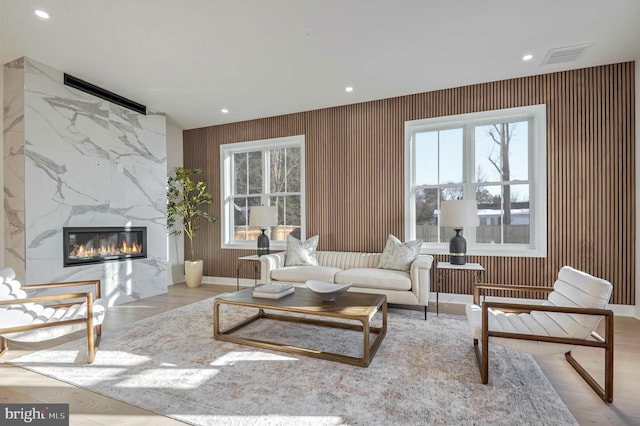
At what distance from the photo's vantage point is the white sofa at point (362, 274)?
11.7 feet

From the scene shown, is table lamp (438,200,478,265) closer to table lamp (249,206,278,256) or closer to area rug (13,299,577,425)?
area rug (13,299,577,425)

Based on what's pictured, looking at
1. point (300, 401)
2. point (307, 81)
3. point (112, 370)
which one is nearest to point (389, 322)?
point (300, 401)

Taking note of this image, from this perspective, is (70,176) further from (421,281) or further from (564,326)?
(564,326)

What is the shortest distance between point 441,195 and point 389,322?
2.09 m

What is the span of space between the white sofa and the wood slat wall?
1.29 feet

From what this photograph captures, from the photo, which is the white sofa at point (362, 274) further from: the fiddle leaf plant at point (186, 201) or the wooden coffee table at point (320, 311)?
the fiddle leaf plant at point (186, 201)

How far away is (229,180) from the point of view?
589 centimetres

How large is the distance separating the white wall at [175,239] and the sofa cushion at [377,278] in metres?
3.49

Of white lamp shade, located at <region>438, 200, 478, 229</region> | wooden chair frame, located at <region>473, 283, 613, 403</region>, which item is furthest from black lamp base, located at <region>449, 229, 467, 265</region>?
wooden chair frame, located at <region>473, 283, 613, 403</region>

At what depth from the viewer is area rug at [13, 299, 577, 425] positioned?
70.2 inches

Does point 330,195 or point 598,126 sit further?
point 330,195

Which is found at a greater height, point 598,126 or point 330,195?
point 598,126

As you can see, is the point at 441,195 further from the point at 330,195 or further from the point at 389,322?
the point at 389,322

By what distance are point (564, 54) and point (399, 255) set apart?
9.46 ft
